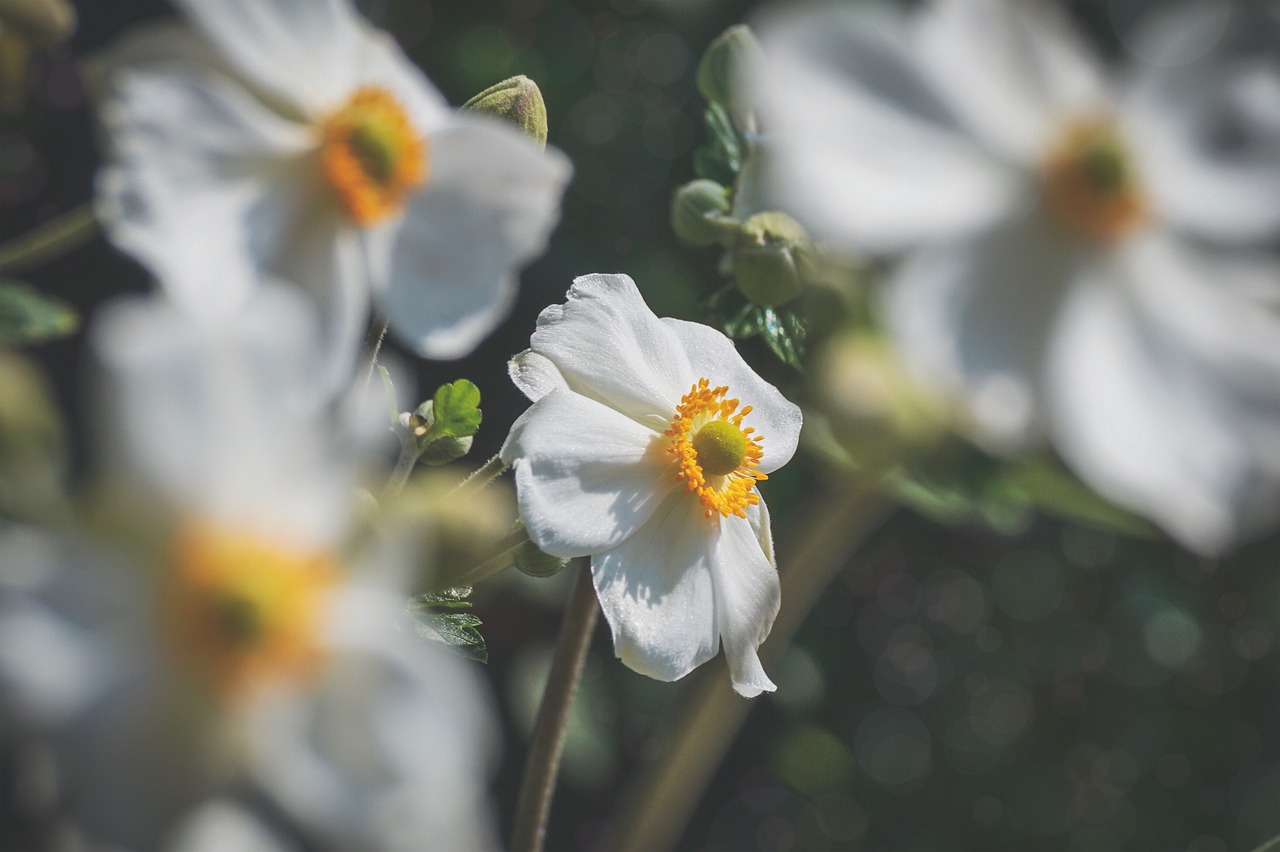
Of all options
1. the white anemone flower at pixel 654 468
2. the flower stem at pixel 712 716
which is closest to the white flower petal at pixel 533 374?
the white anemone flower at pixel 654 468

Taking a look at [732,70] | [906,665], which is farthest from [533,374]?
[906,665]

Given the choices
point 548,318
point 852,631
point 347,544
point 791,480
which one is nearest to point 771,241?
point 548,318

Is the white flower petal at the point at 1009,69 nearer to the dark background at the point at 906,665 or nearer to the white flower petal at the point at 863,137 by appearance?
the white flower petal at the point at 863,137

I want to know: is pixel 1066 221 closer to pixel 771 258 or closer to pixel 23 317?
pixel 771 258

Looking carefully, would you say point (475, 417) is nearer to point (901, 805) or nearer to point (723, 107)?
point (723, 107)

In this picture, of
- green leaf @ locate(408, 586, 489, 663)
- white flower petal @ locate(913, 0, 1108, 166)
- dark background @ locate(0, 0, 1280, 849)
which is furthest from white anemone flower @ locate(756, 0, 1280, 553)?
dark background @ locate(0, 0, 1280, 849)
